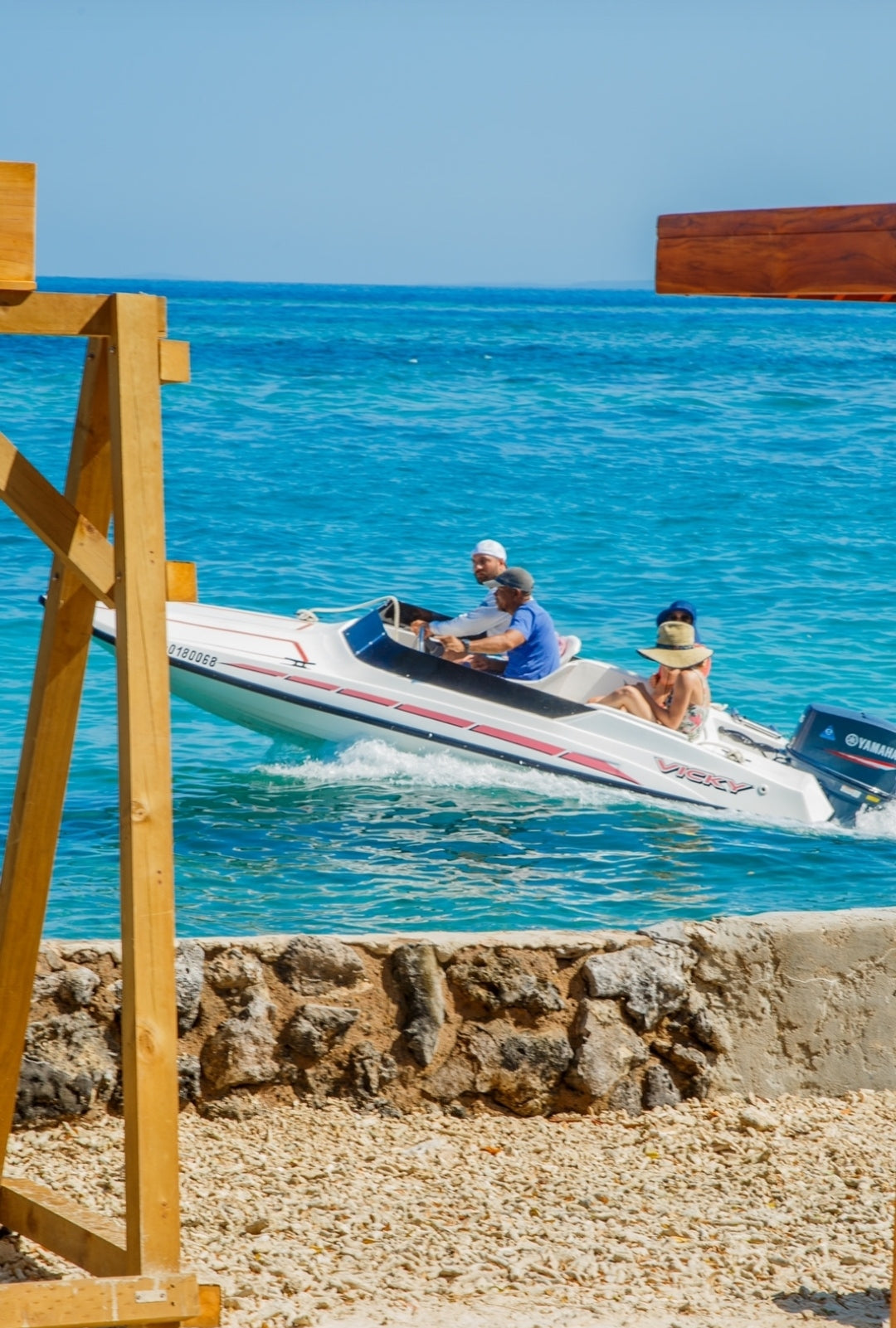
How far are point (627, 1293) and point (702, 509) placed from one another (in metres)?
24.9

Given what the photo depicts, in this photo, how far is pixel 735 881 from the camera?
28.2 feet

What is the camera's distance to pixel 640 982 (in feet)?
12.8

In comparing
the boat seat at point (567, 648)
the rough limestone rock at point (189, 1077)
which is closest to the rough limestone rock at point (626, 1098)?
the rough limestone rock at point (189, 1077)

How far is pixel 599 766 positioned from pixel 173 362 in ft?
23.4

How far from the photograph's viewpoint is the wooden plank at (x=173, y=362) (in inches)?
106

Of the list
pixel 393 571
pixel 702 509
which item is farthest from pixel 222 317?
pixel 393 571

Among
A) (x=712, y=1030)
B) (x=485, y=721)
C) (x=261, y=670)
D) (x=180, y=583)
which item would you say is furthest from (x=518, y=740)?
(x=180, y=583)

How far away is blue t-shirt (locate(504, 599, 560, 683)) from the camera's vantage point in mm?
9172

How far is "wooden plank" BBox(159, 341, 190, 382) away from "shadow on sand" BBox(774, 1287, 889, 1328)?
2132mm

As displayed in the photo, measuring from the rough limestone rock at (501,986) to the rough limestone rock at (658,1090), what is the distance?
1.00ft

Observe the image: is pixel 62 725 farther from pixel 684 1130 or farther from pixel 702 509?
pixel 702 509

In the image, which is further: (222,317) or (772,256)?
(222,317)

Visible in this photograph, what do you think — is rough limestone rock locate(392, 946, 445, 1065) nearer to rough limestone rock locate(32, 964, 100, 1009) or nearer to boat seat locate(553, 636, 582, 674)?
rough limestone rock locate(32, 964, 100, 1009)

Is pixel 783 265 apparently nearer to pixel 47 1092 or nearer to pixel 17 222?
pixel 17 222
